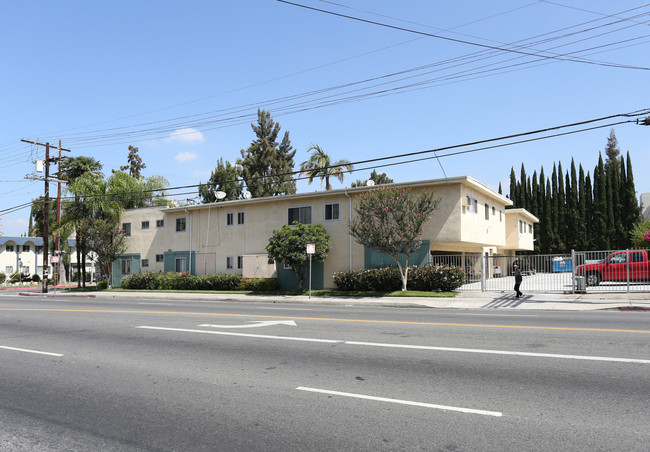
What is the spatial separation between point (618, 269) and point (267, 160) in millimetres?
42081

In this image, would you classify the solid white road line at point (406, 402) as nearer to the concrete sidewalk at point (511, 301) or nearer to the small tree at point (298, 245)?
A: the concrete sidewalk at point (511, 301)

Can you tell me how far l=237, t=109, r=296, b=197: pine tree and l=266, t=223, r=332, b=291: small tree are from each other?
27.2 meters

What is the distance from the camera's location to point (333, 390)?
607 centimetres

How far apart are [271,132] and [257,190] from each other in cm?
826

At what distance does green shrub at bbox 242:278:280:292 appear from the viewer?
29109mm

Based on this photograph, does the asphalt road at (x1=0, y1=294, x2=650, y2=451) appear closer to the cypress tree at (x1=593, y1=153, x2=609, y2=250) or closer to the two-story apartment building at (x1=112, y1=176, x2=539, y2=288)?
the two-story apartment building at (x1=112, y1=176, x2=539, y2=288)

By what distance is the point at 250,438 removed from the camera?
4.52 m

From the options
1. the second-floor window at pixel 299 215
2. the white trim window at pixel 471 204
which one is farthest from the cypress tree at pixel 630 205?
the second-floor window at pixel 299 215

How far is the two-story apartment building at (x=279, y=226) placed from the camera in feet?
84.9

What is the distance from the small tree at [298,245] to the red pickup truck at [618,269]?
13.1 meters

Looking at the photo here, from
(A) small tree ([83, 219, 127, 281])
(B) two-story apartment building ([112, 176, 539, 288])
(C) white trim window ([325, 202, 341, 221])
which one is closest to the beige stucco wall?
(B) two-story apartment building ([112, 176, 539, 288])

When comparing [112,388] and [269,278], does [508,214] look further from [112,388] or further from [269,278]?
[112,388]

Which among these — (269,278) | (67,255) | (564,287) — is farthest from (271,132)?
(564,287)

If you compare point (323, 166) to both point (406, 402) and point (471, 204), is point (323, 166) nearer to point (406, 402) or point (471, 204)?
point (471, 204)
